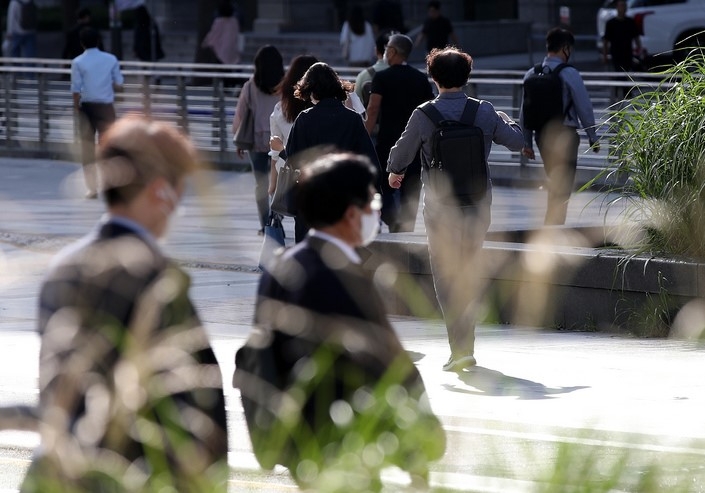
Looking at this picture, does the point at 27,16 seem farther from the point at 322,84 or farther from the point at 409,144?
the point at 409,144

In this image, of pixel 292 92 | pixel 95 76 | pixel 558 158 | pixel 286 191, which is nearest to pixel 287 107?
pixel 292 92

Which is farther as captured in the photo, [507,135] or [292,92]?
[292,92]

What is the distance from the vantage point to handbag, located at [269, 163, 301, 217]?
9250 millimetres

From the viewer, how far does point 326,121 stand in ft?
30.1

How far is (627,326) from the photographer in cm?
958

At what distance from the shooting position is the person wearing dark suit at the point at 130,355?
352cm

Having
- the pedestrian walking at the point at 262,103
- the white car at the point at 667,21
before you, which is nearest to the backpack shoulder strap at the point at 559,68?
the pedestrian walking at the point at 262,103

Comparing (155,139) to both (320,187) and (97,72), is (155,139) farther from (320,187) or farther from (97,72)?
(97,72)

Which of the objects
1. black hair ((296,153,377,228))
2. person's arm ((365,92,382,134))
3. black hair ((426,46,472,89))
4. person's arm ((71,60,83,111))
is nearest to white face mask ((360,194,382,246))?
Answer: black hair ((296,153,377,228))

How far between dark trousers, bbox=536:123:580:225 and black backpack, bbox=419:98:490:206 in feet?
15.6

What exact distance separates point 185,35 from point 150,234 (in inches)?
1455

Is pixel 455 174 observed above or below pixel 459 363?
above

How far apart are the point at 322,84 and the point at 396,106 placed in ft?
10.2

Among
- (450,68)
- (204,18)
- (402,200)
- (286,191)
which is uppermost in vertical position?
(204,18)
